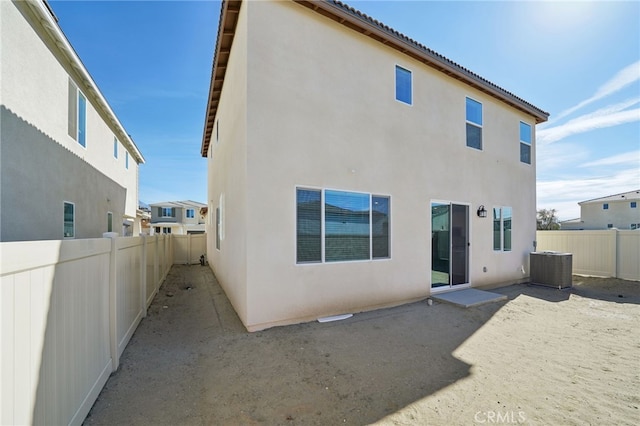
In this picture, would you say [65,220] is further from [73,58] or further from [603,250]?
[603,250]

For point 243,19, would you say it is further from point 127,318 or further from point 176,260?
point 176,260

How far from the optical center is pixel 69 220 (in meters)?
7.89

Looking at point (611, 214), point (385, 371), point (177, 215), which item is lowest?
point (385, 371)

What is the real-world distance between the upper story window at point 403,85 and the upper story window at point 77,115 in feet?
31.4

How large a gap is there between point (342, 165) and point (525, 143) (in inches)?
327

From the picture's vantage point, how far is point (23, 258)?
164cm

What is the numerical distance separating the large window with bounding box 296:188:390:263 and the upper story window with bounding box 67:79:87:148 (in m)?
8.31

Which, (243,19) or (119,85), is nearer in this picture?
(243,19)

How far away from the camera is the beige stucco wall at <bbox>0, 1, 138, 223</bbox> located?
5453 millimetres

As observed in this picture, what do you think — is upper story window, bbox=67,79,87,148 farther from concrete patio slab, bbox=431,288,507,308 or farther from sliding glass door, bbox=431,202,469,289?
concrete patio slab, bbox=431,288,507,308

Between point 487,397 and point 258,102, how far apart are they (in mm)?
5268

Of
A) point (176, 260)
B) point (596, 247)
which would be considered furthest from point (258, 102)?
point (596, 247)

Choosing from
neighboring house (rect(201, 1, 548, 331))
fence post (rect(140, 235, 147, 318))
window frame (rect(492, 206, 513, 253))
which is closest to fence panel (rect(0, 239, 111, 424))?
neighboring house (rect(201, 1, 548, 331))

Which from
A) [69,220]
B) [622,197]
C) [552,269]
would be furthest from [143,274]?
[622,197]
